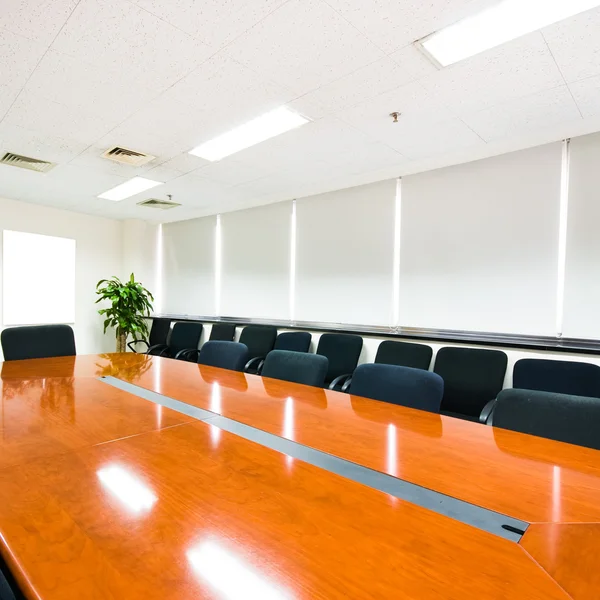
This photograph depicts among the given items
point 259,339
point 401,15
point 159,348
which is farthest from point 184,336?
point 401,15

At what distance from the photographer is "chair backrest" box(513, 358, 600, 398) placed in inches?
100

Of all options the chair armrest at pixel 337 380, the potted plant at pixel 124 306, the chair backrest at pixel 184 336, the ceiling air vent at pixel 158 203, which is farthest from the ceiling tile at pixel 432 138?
the potted plant at pixel 124 306

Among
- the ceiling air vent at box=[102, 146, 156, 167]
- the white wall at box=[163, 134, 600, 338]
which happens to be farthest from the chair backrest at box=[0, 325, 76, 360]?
the white wall at box=[163, 134, 600, 338]

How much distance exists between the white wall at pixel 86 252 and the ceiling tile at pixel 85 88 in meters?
3.73

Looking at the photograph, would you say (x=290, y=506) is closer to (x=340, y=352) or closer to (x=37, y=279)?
(x=340, y=352)

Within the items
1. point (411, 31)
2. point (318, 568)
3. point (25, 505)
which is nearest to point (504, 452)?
point (318, 568)

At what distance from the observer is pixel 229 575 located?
76cm

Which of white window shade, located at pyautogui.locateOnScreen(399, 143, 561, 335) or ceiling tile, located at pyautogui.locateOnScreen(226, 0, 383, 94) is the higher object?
ceiling tile, located at pyautogui.locateOnScreen(226, 0, 383, 94)

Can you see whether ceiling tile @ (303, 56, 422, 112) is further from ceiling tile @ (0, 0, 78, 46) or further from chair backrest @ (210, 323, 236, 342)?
A: chair backrest @ (210, 323, 236, 342)

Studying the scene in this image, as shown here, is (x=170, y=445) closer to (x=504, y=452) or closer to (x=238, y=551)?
(x=238, y=551)

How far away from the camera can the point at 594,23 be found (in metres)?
1.77

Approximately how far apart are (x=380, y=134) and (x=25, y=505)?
9.97ft

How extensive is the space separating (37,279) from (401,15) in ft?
19.3

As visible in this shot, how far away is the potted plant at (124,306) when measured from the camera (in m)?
5.93
